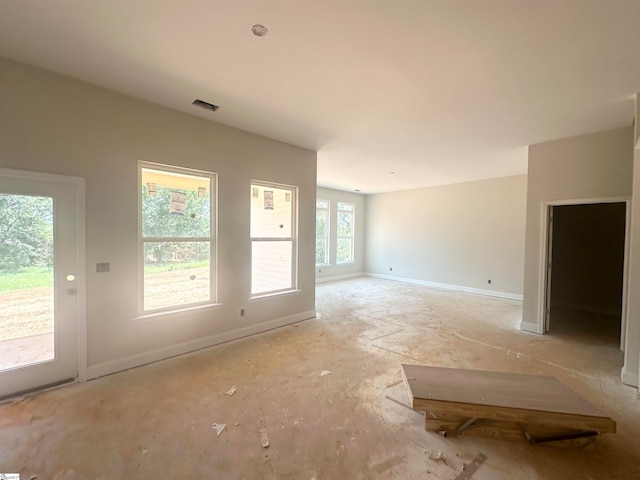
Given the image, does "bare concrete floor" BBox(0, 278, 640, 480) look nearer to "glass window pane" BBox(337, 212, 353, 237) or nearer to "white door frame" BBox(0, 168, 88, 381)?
"white door frame" BBox(0, 168, 88, 381)

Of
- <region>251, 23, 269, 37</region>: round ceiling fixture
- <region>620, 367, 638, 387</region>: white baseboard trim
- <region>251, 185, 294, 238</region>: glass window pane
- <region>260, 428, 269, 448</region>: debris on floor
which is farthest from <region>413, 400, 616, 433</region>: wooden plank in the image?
<region>251, 185, 294, 238</region>: glass window pane

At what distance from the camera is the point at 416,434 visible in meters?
2.07

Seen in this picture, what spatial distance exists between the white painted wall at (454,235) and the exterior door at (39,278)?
7544 mm

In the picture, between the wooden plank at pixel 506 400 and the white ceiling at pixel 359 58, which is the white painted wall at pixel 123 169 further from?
the wooden plank at pixel 506 400

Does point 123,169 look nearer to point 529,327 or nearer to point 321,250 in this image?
point 529,327

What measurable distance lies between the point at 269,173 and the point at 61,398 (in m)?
3.29

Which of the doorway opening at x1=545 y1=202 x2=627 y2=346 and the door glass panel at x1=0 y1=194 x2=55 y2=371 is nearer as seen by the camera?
the door glass panel at x1=0 y1=194 x2=55 y2=371

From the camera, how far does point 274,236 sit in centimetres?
439

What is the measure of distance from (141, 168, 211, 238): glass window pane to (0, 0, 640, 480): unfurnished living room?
3cm

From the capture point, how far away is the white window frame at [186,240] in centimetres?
310

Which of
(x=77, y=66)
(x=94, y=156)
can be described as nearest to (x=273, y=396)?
(x=94, y=156)

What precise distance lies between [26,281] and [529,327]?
6.14 m

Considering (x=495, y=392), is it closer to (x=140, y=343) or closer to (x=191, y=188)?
(x=140, y=343)

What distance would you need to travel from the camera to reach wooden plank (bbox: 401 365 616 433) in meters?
1.86
